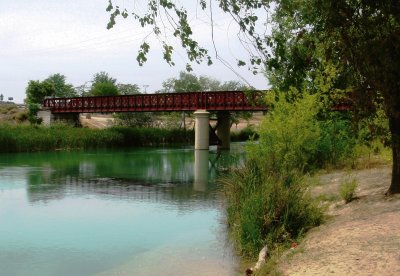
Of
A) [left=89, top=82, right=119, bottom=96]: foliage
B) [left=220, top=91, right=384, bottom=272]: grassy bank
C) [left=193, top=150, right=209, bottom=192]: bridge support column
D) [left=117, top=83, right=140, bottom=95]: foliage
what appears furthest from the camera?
[left=117, top=83, right=140, bottom=95]: foliage

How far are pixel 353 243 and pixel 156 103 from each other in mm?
51090

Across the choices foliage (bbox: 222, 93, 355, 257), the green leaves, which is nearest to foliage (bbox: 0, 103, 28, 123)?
foliage (bbox: 222, 93, 355, 257)

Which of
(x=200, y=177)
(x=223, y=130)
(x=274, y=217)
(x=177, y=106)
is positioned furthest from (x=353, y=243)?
(x=223, y=130)

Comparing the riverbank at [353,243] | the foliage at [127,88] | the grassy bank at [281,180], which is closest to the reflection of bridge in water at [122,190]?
the grassy bank at [281,180]

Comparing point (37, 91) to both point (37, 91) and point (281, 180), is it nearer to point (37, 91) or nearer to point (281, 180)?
point (37, 91)

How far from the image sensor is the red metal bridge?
53.1 m

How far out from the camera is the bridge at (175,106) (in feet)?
172

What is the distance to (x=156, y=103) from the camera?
5809 centimetres

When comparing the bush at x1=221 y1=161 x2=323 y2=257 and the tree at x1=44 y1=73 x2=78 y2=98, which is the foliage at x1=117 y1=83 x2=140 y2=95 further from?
the bush at x1=221 y1=161 x2=323 y2=257

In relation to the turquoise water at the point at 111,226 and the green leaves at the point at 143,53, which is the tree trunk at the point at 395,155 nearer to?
the turquoise water at the point at 111,226

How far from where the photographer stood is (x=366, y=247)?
752cm

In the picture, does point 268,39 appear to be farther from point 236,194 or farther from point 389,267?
point 236,194

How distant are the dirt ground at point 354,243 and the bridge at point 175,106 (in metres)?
37.3

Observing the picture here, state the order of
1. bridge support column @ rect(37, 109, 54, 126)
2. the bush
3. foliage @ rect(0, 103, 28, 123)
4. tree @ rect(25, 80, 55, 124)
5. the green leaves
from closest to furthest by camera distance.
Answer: the green leaves
the bush
bridge support column @ rect(37, 109, 54, 126)
foliage @ rect(0, 103, 28, 123)
tree @ rect(25, 80, 55, 124)
